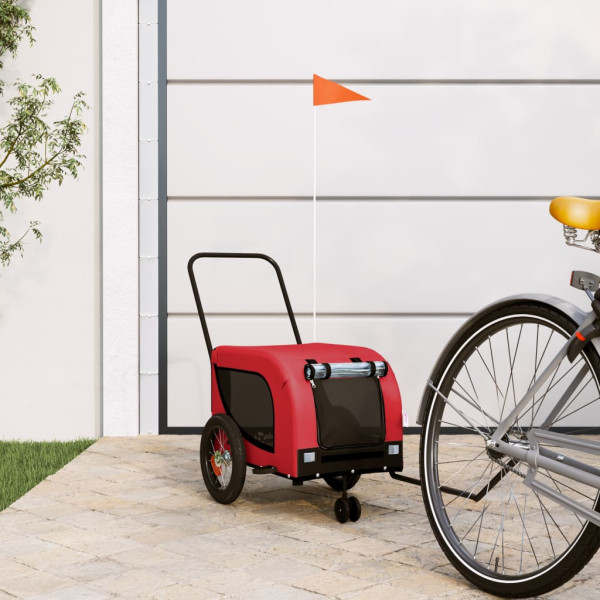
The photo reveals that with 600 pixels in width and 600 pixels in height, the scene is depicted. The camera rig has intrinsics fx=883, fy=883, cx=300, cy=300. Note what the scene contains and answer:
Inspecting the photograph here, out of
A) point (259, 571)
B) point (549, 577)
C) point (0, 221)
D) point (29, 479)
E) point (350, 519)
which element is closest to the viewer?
point (549, 577)

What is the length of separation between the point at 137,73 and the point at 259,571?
11.0ft

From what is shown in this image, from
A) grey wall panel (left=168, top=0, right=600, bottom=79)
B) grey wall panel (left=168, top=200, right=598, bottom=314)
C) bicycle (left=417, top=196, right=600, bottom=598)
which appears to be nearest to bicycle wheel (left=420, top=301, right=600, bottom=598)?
bicycle (left=417, top=196, right=600, bottom=598)

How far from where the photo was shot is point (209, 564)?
282 centimetres

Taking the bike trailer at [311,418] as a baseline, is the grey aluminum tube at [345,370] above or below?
above

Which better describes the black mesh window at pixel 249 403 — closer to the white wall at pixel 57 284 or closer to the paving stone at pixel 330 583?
the paving stone at pixel 330 583

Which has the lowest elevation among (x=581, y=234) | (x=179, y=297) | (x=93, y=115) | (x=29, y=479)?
(x=29, y=479)

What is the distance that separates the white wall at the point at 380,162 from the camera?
5258 millimetres

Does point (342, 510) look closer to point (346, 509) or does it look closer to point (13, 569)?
point (346, 509)

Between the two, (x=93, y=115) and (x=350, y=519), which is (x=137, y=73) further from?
(x=350, y=519)

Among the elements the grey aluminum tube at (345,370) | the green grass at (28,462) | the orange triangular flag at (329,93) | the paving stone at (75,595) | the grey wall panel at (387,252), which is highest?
the orange triangular flag at (329,93)

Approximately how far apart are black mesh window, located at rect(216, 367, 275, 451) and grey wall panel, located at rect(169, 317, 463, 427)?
155cm

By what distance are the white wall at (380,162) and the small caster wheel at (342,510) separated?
6.73 ft

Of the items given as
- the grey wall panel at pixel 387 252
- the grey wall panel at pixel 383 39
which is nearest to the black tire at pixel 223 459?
the grey wall panel at pixel 387 252

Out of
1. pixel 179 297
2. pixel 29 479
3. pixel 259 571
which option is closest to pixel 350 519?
pixel 259 571
